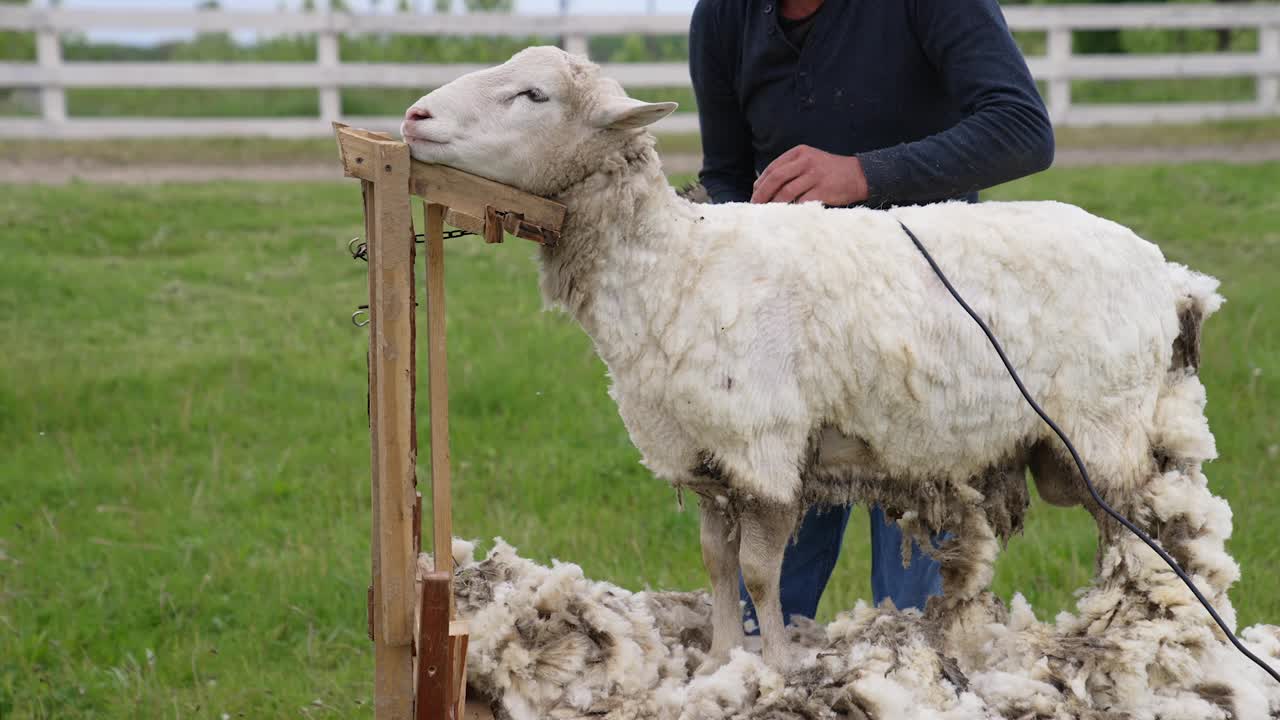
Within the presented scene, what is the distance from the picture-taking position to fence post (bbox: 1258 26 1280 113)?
12.8 m

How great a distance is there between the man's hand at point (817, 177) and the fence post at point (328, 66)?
9.67 metres

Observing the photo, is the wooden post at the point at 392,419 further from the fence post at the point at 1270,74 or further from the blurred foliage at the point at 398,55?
the fence post at the point at 1270,74

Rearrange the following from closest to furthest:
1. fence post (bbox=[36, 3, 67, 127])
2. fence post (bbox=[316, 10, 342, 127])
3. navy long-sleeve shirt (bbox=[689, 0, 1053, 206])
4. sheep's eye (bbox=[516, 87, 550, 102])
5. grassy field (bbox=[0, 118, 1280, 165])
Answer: sheep's eye (bbox=[516, 87, 550, 102]) → navy long-sleeve shirt (bbox=[689, 0, 1053, 206]) → fence post (bbox=[36, 3, 67, 127]) → grassy field (bbox=[0, 118, 1280, 165]) → fence post (bbox=[316, 10, 342, 127])

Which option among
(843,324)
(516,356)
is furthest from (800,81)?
(516,356)

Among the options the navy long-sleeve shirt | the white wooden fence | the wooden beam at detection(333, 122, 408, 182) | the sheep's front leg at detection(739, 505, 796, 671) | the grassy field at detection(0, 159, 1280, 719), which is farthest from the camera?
the white wooden fence

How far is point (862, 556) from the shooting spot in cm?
471

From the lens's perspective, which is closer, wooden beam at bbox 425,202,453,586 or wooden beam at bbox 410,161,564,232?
wooden beam at bbox 410,161,564,232

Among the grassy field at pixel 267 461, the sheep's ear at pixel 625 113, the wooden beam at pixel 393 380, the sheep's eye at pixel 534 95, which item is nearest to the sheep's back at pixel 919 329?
the sheep's ear at pixel 625 113

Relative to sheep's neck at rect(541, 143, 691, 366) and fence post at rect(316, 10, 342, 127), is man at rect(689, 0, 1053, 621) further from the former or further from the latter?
fence post at rect(316, 10, 342, 127)

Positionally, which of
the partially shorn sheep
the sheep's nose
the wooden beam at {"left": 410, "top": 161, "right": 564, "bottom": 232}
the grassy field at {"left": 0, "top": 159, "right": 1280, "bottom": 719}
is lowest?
the grassy field at {"left": 0, "top": 159, "right": 1280, "bottom": 719}

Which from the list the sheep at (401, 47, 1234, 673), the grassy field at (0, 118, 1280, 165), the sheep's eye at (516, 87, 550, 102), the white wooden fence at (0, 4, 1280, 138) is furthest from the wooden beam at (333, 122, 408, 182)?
the grassy field at (0, 118, 1280, 165)

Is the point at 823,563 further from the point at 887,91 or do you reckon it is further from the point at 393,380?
the point at 393,380

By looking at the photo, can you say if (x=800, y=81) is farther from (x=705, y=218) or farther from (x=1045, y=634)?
(x=1045, y=634)

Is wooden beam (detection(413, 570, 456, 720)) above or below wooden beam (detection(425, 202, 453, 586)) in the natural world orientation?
below
